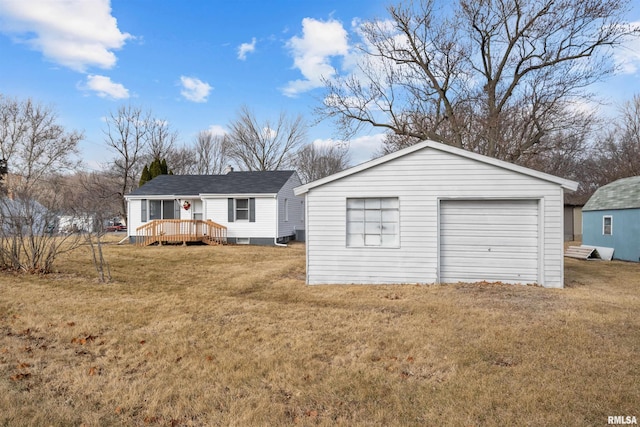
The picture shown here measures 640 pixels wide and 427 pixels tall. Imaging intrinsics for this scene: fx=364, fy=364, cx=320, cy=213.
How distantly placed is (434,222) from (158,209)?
54.6ft

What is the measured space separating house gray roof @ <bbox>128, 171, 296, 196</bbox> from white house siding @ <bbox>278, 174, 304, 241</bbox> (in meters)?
0.51

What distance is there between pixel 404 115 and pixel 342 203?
13185 millimetres

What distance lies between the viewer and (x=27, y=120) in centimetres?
3002

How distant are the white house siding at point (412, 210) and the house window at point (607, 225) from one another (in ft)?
34.9

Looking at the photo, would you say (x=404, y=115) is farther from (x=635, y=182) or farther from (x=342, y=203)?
(x=342, y=203)

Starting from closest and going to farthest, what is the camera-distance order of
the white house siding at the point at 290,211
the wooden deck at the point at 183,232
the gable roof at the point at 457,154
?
the gable roof at the point at 457,154, the wooden deck at the point at 183,232, the white house siding at the point at 290,211

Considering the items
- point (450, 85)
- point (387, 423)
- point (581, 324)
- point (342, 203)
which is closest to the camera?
point (387, 423)

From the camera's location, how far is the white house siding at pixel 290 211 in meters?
19.5

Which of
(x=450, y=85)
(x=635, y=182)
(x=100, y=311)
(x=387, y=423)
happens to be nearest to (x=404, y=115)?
(x=450, y=85)

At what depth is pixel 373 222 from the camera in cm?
891

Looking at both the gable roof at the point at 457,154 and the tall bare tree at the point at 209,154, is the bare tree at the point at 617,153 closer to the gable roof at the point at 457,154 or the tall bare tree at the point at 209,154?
the gable roof at the point at 457,154

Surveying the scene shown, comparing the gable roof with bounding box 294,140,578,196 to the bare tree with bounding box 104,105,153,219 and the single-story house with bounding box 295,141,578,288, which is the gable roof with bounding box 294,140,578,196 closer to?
the single-story house with bounding box 295,141,578,288

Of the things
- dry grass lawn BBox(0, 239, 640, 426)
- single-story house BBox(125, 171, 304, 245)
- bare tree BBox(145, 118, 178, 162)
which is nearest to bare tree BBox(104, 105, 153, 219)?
bare tree BBox(145, 118, 178, 162)

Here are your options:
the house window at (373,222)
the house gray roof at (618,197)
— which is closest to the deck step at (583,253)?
the house gray roof at (618,197)
